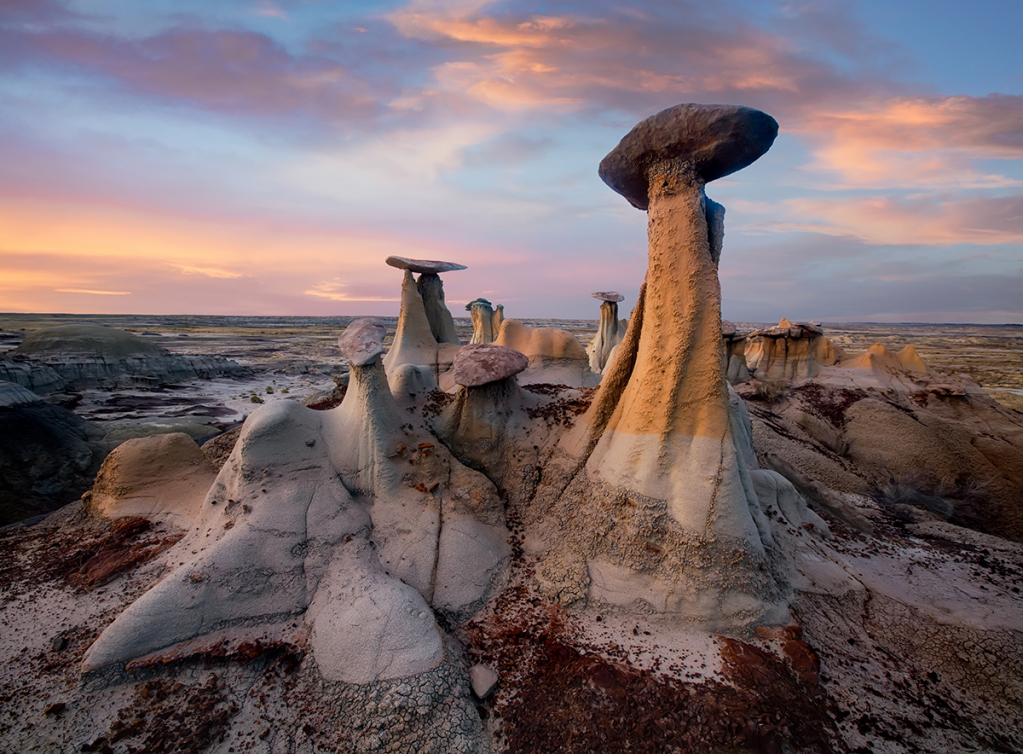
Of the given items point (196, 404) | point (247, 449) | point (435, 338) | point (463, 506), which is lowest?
point (196, 404)

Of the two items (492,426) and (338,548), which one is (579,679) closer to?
(338,548)

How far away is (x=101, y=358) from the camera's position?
2233cm

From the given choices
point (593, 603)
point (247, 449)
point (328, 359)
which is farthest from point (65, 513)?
point (328, 359)

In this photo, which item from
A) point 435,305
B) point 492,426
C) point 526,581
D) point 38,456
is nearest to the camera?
point 526,581

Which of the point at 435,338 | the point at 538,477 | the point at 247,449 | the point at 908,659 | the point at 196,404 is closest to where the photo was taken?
the point at 908,659

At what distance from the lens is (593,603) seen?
4.25 meters

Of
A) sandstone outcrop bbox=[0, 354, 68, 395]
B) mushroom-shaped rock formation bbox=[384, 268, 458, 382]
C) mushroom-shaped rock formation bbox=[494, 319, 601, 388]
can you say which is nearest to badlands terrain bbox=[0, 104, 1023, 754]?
mushroom-shaped rock formation bbox=[494, 319, 601, 388]

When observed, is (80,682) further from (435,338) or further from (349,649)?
(435,338)

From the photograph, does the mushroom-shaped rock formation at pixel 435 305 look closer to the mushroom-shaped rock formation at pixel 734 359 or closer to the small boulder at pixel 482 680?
the small boulder at pixel 482 680

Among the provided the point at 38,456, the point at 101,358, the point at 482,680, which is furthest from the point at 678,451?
the point at 101,358

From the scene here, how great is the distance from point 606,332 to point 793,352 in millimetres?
7616

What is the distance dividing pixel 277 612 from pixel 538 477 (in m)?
2.99

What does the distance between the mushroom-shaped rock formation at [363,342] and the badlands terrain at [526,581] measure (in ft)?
0.15

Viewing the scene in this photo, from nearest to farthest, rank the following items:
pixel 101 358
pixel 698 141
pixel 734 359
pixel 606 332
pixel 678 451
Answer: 1. pixel 698 141
2. pixel 678 451
3. pixel 734 359
4. pixel 606 332
5. pixel 101 358
